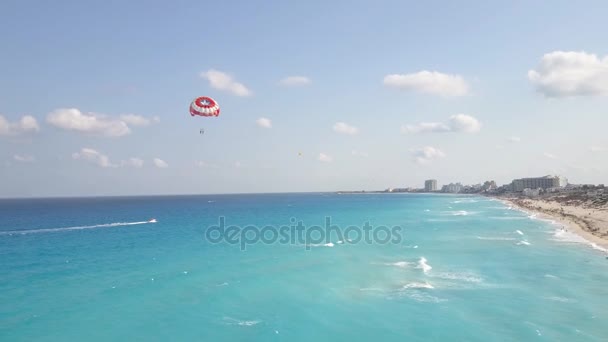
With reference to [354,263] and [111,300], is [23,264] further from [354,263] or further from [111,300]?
[354,263]

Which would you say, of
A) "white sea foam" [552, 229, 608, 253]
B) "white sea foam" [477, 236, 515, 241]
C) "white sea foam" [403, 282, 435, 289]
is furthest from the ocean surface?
"white sea foam" [477, 236, 515, 241]

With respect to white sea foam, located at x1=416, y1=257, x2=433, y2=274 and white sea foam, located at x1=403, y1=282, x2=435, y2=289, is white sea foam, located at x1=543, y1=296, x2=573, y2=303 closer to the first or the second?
white sea foam, located at x1=403, y1=282, x2=435, y2=289

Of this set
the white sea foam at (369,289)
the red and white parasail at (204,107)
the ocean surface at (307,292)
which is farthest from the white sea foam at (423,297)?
the red and white parasail at (204,107)

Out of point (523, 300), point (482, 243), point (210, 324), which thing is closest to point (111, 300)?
point (210, 324)

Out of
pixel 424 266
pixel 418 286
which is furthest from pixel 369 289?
pixel 424 266

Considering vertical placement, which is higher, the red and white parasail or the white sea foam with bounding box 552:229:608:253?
the red and white parasail

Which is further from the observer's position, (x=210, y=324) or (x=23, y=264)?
(x=23, y=264)

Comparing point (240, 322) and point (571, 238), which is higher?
point (571, 238)

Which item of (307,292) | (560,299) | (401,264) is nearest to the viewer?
(560,299)

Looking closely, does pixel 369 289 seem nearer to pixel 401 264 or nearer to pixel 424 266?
pixel 401 264
